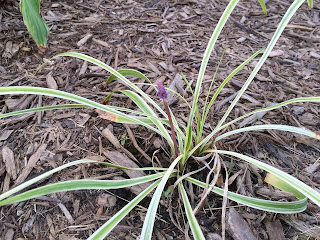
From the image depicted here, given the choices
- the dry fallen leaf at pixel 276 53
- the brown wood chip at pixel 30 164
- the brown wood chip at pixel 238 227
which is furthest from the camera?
the dry fallen leaf at pixel 276 53

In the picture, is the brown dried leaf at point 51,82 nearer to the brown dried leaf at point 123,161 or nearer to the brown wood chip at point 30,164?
the brown wood chip at point 30,164

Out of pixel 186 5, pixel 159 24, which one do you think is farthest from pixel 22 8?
pixel 186 5

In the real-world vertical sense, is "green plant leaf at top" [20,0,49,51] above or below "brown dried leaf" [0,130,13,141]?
above

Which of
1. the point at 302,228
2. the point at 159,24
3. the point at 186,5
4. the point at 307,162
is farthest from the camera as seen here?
the point at 186,5

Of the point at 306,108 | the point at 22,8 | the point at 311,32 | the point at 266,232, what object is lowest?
the point at 266,232

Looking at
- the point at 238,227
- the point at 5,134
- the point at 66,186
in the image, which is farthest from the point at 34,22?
the point at 238,227

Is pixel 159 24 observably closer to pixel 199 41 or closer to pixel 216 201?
pixel 199 41

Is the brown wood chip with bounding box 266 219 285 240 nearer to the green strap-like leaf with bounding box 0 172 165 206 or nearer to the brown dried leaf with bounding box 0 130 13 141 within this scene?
the green strap-like leaf with bounding box 0 172 165 206

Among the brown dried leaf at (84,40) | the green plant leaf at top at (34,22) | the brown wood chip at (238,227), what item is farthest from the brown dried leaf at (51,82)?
the brown wood chip at (238,227)

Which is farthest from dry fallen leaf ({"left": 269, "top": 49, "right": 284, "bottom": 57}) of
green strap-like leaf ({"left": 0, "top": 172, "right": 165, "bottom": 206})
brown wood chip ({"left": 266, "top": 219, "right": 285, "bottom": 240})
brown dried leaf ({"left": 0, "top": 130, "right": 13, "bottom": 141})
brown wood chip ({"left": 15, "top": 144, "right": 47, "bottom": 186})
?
brown dried leaf ({"left": 0, "top": 130, "right": 13, "bottom": 141})
